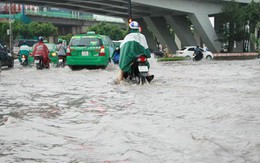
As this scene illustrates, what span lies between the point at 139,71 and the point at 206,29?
39915 mm

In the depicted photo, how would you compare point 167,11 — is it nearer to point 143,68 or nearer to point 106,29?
point 106,29

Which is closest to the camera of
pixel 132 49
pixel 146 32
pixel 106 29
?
pixel 132 49

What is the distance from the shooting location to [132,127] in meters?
5.60

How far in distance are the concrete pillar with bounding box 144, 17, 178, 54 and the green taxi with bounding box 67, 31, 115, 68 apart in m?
40.0

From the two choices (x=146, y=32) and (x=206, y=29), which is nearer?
(x=206, y=29)

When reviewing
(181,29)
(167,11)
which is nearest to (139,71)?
(167,11)

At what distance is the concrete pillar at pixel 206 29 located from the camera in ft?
161

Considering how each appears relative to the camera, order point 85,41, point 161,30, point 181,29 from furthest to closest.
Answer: point 161,30, point 181,29, point 85,41

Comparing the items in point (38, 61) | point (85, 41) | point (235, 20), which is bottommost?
point (38, 61)

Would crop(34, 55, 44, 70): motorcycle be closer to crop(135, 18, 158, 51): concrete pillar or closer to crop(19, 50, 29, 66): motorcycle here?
crop(19, 50, 29, 66): motorcycle

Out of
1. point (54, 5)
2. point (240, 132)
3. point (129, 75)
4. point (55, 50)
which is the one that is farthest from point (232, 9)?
point (240, 132)

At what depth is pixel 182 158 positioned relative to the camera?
13.2 feet

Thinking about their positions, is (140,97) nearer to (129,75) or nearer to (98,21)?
(129,75)

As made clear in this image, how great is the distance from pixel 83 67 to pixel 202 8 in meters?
33.9
